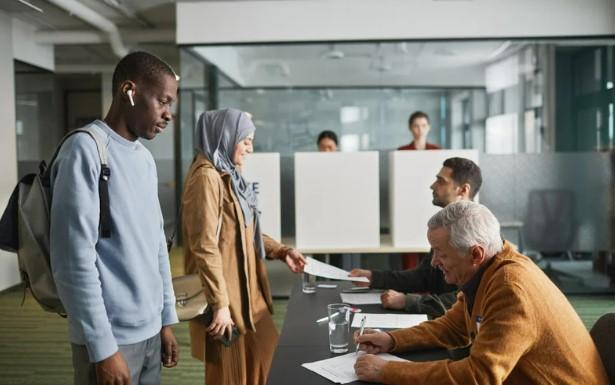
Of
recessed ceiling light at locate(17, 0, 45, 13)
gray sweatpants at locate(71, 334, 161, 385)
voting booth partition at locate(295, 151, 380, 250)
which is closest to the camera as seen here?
gray sweatpants at locate(71, 334, 161, 385)

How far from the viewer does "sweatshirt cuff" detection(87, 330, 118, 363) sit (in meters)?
1.48

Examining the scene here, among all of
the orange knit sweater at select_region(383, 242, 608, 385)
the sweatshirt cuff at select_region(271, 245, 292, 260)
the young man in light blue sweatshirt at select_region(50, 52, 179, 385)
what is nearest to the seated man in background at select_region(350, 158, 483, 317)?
the sweatshirt cuff at select_region(271, 245, 292, 260)

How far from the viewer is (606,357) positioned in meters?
1.82

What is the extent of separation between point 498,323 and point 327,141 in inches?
176

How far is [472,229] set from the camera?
175 centimetres

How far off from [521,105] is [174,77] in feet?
16.5

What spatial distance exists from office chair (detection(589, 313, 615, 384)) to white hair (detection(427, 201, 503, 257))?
43 cm

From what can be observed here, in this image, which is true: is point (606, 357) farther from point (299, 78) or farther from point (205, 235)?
point (299, 78)

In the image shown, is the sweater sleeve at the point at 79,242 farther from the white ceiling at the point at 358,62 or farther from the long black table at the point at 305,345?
the white ceiling at the point at 358,62

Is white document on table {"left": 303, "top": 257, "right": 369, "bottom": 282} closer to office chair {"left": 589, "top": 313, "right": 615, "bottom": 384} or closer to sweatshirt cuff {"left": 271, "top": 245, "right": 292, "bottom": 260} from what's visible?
sweatshirt cuff {"left": 271, "top": 245, "right": 292, "bottom": 260}

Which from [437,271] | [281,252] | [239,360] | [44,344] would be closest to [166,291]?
[239,360]

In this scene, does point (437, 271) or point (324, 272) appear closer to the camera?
point (324, 272)

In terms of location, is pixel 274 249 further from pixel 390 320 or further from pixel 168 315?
pixel 168 315

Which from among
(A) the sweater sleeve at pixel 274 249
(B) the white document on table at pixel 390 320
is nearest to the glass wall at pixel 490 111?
(A) the sweater sleeve at pixel 274 249
